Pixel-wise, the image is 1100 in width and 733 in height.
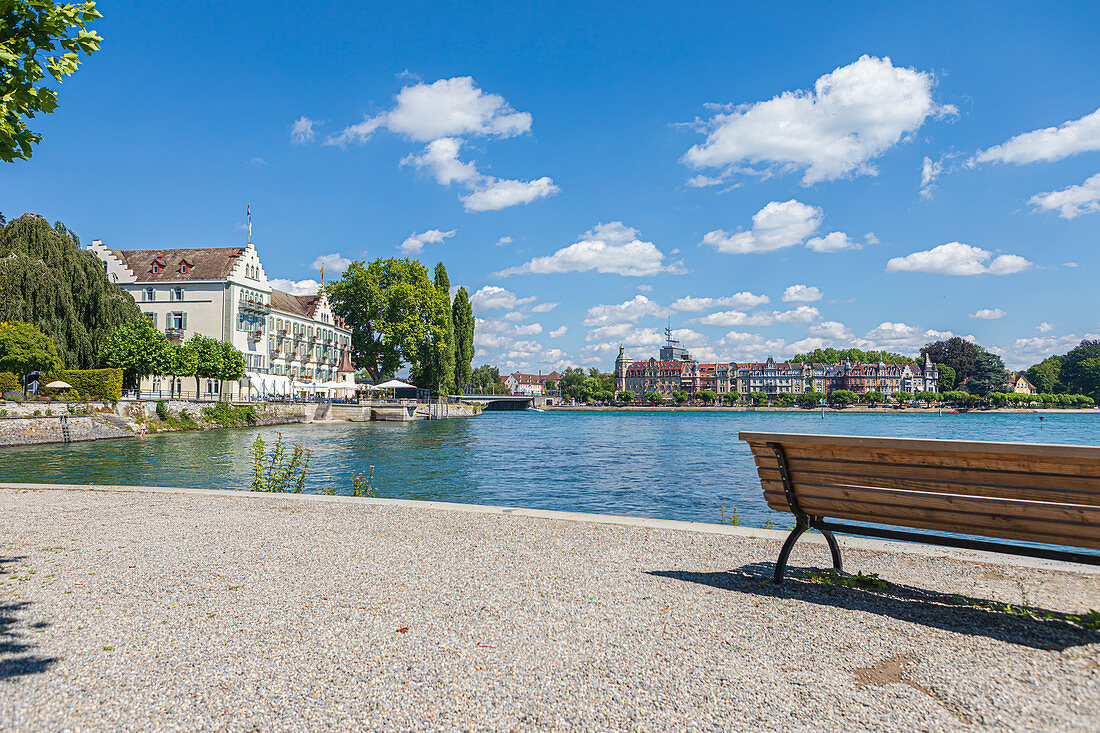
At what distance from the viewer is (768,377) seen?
18450 cm

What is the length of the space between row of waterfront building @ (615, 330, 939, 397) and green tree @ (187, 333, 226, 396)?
14536cm

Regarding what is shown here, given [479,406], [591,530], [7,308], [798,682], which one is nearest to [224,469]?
[591,530]

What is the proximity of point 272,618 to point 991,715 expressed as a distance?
13.3ft

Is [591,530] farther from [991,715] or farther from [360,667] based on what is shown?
[991,715]

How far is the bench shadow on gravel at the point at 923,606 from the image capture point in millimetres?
3859

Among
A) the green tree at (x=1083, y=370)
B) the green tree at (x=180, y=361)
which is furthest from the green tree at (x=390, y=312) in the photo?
the green tree at (x=1083, y=370)

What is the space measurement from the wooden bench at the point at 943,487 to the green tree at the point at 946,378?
535 ft

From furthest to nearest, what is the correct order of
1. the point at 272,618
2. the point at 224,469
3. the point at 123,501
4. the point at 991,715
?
the point at 224,469, the point at 123,501, the point at 272,618, the point at 991,715

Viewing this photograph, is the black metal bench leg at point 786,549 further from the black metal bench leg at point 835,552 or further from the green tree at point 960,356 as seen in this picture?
the green tree at point 960,356

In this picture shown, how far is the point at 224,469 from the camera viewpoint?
1927 centimetres

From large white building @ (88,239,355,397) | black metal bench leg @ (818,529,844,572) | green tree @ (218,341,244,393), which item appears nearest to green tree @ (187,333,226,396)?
green tree @ (218,341,244,393)

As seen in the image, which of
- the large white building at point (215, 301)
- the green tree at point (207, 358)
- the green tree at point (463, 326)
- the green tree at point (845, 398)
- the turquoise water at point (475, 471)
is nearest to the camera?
the turquoise water at point (475, 471)

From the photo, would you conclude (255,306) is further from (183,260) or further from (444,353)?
(444,353)

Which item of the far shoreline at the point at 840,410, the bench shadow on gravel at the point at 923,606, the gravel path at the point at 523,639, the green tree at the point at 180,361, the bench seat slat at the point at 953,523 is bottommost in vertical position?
the far shoreline at the point at 840,410
